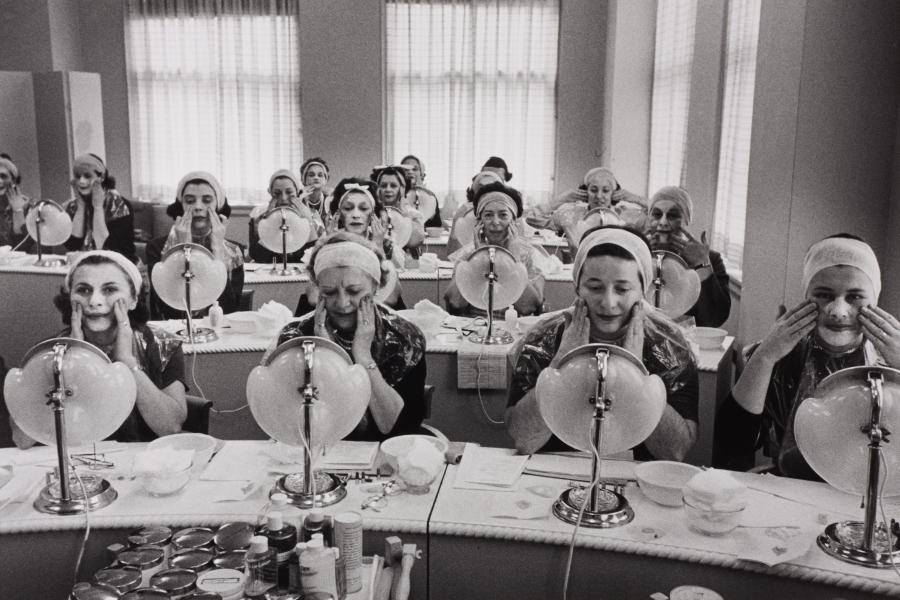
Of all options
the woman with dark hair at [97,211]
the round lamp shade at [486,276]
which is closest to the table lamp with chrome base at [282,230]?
the round lamp shade at [486,276]

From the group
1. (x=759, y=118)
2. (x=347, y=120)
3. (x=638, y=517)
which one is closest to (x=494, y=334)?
(x=759, y=118)

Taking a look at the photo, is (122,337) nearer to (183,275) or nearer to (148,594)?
(183,275)

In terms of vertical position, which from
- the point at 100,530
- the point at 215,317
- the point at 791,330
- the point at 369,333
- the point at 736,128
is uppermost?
the point at 736,128

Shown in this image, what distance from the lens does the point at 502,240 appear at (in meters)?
4.82

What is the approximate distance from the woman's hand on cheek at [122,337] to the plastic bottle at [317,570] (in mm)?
1198

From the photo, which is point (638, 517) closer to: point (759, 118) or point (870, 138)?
point (870, 138)

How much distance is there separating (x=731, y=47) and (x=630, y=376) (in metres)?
4.37

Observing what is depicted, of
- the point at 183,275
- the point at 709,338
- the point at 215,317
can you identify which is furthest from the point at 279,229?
the point at 709,338

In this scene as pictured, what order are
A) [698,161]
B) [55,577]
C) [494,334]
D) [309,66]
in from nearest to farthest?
[55,577], [494,334], [698,161], [309,66]

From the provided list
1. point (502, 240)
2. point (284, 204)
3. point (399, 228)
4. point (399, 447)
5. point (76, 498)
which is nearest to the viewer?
point (76, 498)

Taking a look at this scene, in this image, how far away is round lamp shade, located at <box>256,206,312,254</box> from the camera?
5.03 metres

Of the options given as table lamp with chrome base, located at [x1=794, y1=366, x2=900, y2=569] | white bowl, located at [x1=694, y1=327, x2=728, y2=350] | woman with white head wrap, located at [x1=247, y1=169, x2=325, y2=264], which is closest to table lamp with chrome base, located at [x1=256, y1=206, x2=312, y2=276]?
woman with white head wrap, located at [x1=247, y1=169, x2=325, y2=264]

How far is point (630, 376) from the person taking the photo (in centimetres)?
195

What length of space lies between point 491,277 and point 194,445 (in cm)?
150
